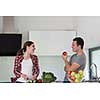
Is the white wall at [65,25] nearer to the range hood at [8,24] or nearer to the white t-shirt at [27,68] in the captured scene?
the range hood at [8,24]

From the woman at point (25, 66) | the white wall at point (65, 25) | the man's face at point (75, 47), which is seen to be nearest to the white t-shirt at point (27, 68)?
the woman at point (25, 66)

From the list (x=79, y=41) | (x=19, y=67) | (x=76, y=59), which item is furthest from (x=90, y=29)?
(x=19, y=67)

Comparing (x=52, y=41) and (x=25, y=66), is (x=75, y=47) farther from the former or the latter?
(x=25, y=66)

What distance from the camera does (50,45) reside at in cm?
161

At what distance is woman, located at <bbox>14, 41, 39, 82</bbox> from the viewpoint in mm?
1572

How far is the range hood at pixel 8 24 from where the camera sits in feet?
5.16

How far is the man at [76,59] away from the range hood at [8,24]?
1.20 ft

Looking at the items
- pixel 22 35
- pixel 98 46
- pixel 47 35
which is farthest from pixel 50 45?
pixel 98 46

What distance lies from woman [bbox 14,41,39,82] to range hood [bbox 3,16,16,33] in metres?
0.13

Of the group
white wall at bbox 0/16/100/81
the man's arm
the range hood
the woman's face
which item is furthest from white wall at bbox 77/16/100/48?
the range hood

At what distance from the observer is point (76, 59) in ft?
5.21
